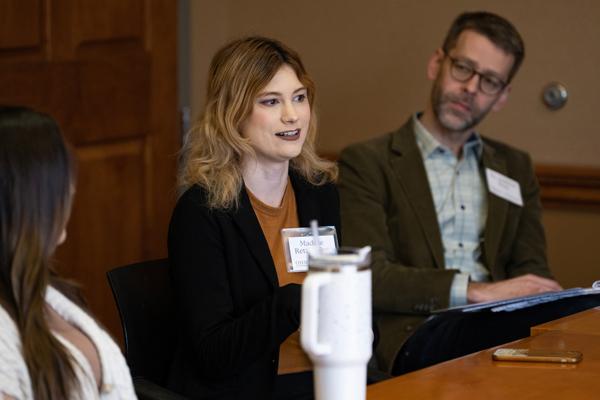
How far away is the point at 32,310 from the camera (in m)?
1.67

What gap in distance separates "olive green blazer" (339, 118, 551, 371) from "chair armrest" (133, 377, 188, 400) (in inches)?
45.6

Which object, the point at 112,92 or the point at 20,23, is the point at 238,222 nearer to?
the point at 20,23

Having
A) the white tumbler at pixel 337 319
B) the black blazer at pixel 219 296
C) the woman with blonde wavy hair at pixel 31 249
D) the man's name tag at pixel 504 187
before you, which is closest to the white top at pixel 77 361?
the woman with blonde wavy hair at pixel 31 249

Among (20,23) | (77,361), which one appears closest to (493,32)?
(20,23)

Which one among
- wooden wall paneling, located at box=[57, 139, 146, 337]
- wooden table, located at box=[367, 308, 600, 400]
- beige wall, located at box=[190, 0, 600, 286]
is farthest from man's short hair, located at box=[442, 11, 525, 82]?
wooden table, located at box=[367, 308, 600, 400]

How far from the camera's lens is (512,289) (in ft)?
11.1

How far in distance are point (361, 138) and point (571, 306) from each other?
1.88 meters

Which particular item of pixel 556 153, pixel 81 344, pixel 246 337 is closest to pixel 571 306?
pixel 246 337

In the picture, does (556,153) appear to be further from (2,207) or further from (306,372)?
(2,207)

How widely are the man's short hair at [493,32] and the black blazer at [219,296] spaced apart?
4.61 feet

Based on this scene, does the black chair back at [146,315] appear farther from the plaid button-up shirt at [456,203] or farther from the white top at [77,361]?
the plaid button-up shirt at [456,203]

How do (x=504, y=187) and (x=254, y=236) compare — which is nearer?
(x=254, y=236)

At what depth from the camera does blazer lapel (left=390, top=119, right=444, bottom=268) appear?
359 cm

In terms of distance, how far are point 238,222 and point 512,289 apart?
1.14 metres
